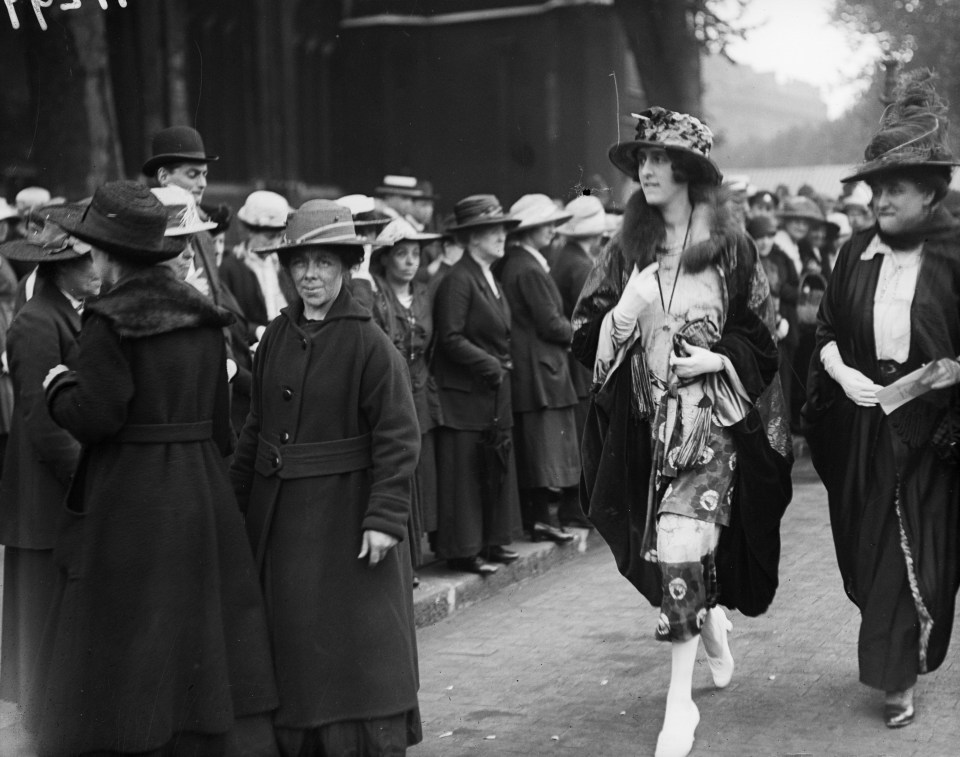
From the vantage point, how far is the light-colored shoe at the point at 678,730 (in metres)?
4.78

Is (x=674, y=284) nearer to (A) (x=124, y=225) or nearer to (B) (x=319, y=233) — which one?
(B) (x=319, y=233)

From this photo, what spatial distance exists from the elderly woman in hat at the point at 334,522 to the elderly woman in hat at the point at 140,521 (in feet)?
0.68

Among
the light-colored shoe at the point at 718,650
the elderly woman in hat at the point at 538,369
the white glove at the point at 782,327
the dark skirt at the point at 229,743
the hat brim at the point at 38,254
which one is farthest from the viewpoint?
the white glove at the point at 782,327

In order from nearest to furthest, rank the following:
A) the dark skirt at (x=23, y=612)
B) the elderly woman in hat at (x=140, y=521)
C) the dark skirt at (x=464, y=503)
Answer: the elderly woman in hat at (x=140, y=521) < the dark skirt at (x=23, y=612) < the dark skirt at (x=464, y=503)

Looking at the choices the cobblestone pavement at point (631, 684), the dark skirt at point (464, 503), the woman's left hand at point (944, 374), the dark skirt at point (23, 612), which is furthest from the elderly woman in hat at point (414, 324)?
the woman's left hand at point (944, 374)

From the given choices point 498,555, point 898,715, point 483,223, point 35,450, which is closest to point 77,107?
point 483,223

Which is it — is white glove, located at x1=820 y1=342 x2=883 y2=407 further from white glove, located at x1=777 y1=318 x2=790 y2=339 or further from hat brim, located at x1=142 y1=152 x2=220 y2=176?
white glove, located at x1=777 y1=318 x2=790 y2=339

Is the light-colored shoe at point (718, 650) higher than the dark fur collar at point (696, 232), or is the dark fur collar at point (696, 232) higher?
the dark fur collar at point (696, 232)

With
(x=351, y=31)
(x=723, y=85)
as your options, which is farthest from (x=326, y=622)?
(x=723, y=85)

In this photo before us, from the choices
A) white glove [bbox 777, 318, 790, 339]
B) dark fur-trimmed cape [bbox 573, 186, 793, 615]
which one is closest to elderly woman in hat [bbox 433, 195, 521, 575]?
dark fur-trimmed cape [bbox 573, 186, 793, 615]

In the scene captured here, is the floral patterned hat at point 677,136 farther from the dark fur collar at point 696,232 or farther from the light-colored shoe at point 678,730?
the light-colored shoe at point 678,730

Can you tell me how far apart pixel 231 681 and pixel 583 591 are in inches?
140

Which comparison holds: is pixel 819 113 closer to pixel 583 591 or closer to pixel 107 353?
pixel 583 591

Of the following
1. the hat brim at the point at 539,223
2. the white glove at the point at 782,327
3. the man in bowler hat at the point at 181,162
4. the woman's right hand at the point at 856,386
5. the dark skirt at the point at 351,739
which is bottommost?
the dark skirt at the point at 351,739
